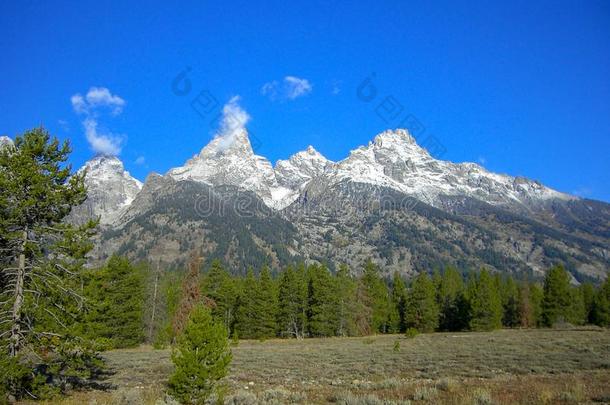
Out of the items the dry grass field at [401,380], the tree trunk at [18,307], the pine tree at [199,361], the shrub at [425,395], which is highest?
the tree trunk at [18,307]

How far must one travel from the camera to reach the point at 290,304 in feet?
227

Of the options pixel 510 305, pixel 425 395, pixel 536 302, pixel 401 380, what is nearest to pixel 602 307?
pixel 536 302

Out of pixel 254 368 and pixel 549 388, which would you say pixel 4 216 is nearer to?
pixel 254 368

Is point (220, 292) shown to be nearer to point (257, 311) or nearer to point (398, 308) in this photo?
point (257, 311)

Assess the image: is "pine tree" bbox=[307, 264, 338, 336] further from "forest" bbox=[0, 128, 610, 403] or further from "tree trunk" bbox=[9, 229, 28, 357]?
"tree trunk" bbox=[9, 229, 28, 357]

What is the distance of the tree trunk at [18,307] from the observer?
15.6 m

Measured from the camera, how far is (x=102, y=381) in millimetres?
22984

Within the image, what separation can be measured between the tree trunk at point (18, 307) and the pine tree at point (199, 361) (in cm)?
582

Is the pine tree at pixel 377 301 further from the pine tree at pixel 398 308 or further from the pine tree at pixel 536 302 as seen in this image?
the pine tree at pixel 536 302

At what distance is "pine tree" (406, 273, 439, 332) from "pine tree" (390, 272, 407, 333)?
2.20 m

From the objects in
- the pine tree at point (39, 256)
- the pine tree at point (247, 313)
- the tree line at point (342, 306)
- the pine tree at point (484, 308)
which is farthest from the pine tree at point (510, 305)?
the pine tree at point (39, 256)

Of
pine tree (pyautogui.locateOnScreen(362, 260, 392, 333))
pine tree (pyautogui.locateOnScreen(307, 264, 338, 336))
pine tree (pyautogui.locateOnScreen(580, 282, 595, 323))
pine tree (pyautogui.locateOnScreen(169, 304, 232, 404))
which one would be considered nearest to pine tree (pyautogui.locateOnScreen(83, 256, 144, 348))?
pine tree (pyautogui.locateOnScreen(307, 264, 338, 336))

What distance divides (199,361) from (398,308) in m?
73.4

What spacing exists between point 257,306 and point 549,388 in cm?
5552
